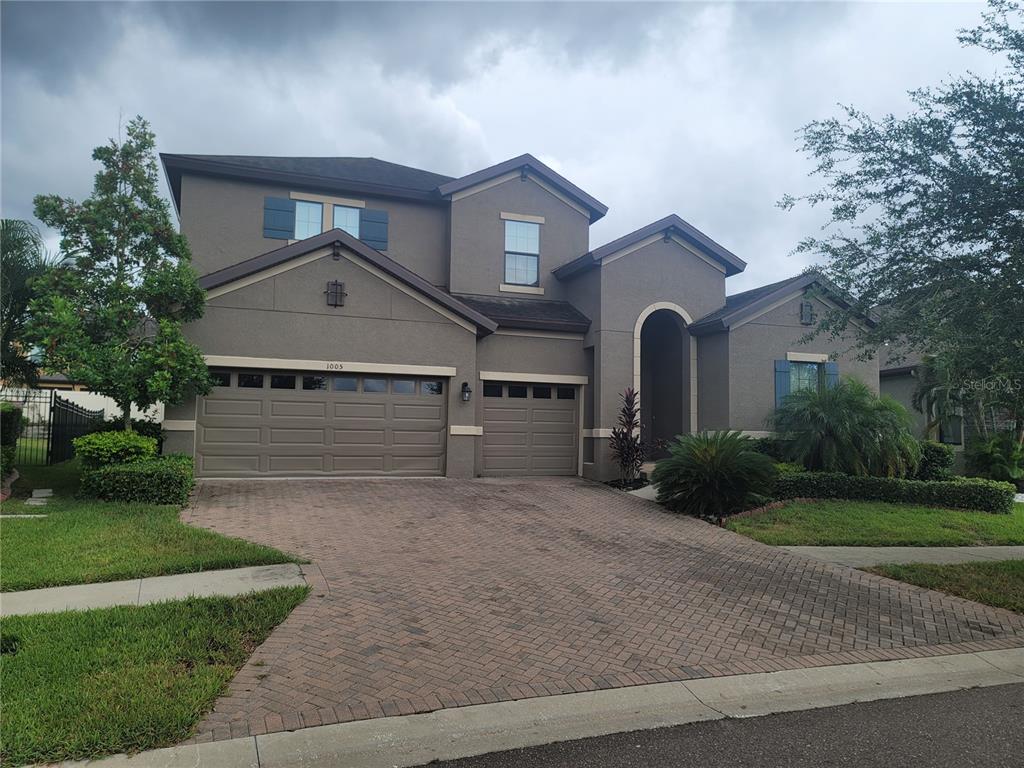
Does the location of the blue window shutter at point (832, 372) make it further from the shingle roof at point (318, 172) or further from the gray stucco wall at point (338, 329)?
the shingle roof at point (318, 172)

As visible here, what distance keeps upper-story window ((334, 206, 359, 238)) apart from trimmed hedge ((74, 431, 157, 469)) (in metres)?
8.39

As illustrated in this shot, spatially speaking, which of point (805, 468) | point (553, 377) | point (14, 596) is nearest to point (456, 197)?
point (553, 377)

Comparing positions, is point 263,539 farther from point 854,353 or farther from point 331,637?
point 854,353

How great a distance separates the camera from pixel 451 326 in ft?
50.9

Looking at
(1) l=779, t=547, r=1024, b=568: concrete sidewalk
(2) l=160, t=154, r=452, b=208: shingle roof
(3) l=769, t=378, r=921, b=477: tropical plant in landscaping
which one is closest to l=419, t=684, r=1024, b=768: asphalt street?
(1) l=779, t=547, r=1024, b=568: concrete sidewalk

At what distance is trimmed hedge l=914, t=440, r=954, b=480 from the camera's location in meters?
15.5

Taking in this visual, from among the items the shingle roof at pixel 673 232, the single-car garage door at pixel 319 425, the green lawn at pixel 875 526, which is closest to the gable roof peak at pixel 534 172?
the shingle roof at pixel 673 232

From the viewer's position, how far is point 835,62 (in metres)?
10.2

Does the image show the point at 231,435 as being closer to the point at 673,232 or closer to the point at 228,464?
the point at 228,464

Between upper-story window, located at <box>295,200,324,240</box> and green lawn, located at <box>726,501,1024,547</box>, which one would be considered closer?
green lawn, located at <box>726,501,1024,547</box>

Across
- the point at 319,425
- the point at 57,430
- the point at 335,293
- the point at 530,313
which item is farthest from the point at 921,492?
the point at 57,430

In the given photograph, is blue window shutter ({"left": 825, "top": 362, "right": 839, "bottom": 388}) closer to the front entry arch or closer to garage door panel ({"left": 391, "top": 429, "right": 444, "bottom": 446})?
the front entry arch

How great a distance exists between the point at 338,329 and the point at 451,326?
8.41ft

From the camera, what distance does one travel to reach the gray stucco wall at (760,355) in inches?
650
